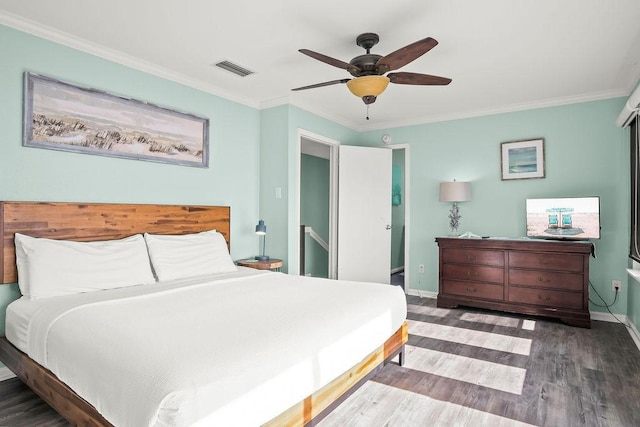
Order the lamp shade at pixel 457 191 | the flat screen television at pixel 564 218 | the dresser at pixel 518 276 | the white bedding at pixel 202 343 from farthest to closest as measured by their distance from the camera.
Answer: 1. the lamp shade at pixel 457 191
2. the flat screen television at pixel 564 218
3. the dresser at pixel 518 276
4. the white bedding at pixel 202 343

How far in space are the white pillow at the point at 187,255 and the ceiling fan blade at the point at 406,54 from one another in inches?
84.5

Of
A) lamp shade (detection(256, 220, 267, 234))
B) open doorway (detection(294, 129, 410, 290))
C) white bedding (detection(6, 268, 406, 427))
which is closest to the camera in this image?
white bedding (detection(6, 268, 406, 427))

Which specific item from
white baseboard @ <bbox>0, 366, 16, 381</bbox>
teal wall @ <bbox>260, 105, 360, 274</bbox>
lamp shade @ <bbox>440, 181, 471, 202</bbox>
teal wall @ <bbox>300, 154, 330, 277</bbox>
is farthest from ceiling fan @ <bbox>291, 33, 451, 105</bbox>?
teal wall @ <bbox>300, 154, 330, 277</bbox>

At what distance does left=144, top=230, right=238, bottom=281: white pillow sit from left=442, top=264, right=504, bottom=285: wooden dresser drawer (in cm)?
259

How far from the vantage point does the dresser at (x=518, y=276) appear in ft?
12.6

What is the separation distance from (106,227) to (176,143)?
1027mm

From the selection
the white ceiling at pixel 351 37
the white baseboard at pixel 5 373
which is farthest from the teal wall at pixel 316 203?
the white baseboard at pixel 5 373

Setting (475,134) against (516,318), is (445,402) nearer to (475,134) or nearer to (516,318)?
(516,318)

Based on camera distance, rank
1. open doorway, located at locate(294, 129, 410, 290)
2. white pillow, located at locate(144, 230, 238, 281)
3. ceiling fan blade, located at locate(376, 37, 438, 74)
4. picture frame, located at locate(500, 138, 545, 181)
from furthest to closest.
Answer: open doorway, located at locate(294, 129, 410, 290) < picture frame, located at locate(500, 138, 545, 181) < white pillow, located at locate(144, 230, 238, 281) < ceiling fan blade, located at locate(376, 37, 438, 74)

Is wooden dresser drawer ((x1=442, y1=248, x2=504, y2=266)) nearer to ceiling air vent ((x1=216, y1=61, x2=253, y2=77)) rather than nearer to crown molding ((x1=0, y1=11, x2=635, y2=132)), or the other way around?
crown molding ((x1=0, y1=11, x2=635, y2=132))

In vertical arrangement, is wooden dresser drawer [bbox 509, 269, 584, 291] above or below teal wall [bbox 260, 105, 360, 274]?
below

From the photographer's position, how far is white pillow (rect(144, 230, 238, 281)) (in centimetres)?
306

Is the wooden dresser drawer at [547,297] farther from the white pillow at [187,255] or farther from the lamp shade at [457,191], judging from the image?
the white pillow at [187,255]

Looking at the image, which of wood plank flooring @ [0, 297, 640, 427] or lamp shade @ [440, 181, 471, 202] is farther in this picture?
lamp shade @ [440, 181, 471, 202]
